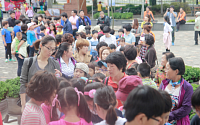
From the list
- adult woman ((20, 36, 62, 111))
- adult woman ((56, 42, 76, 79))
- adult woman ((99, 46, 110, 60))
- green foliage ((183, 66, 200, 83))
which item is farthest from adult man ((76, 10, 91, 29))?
adult woman ((20, 36, 62, 111))

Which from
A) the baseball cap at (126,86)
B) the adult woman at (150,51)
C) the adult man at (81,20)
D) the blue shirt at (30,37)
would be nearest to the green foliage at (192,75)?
the adult woman at (150,51)

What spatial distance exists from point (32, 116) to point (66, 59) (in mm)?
2433

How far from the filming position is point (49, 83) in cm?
268

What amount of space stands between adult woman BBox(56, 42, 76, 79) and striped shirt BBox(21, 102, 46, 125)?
209cm

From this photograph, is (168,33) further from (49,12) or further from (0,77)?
(49,12)

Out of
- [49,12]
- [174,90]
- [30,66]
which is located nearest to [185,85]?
[174,90]

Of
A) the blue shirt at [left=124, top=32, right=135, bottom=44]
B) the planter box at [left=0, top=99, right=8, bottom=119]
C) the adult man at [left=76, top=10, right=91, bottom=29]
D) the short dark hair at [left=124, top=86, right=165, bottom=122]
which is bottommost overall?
the planter box at [left=0, top=99, right=8, bottom=119]

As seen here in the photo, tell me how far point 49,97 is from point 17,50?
676 centimetres

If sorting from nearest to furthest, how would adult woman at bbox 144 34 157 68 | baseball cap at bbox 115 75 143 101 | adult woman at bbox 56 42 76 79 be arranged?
baseball cap at bbox 115 75 143 101 < adult woman at bbox 56 42 76 79 < adult woman at bbox 144 34 157 68

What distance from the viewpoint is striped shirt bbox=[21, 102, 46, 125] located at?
2.53 metres

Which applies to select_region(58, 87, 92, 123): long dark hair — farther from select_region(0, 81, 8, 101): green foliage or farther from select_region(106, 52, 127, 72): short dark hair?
select_region(0, 81, 8, 101): green foliage

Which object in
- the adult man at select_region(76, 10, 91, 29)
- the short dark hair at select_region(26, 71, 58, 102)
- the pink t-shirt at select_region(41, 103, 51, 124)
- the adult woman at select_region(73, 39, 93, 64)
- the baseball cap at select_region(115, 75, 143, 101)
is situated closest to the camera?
the short dark hair at select_region(26, 71, 58, 102)

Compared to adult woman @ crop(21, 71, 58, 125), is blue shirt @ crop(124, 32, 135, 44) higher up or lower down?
higher up

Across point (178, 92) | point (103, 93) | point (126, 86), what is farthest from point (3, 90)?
point (178, 92)
